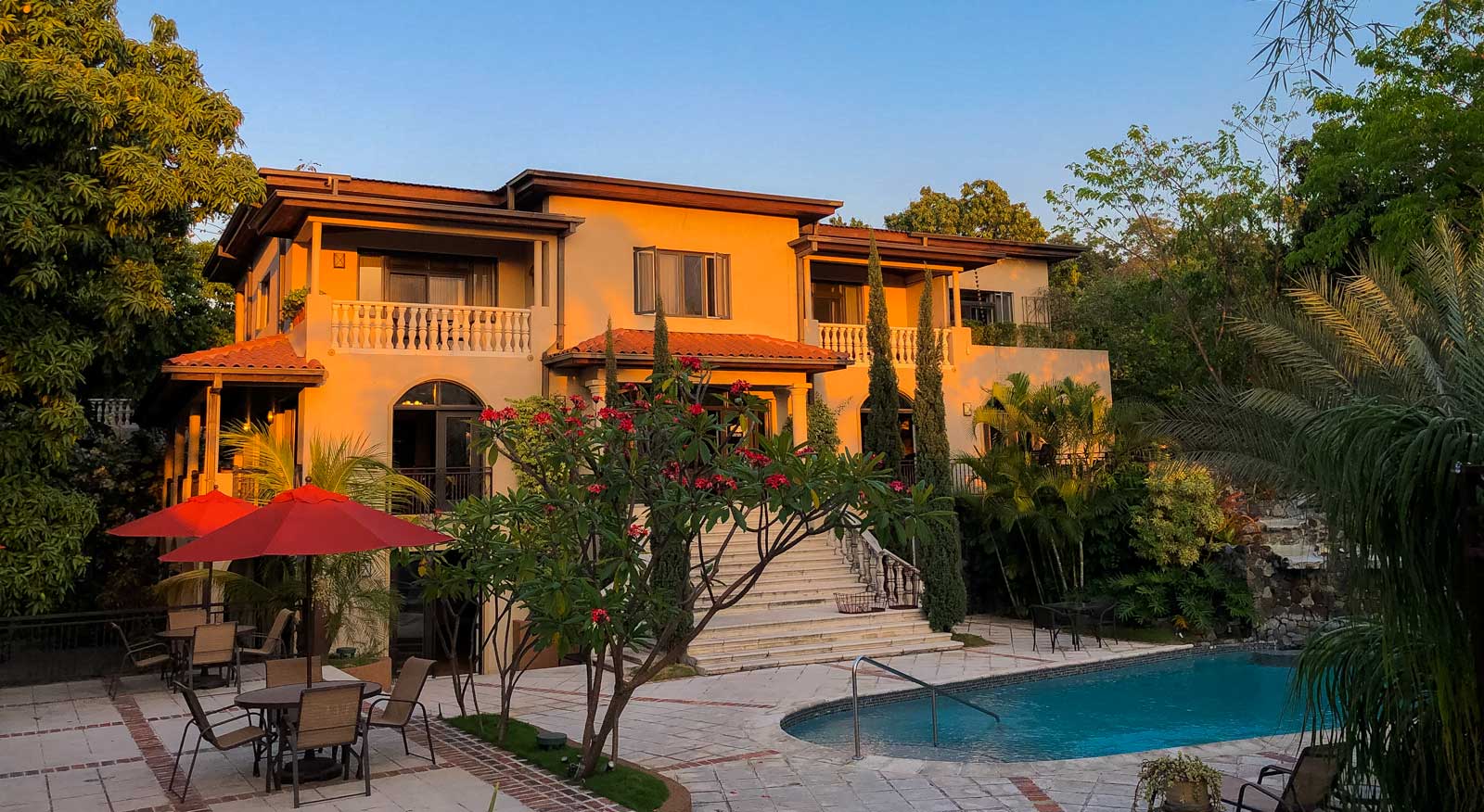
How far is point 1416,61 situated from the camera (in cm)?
1878

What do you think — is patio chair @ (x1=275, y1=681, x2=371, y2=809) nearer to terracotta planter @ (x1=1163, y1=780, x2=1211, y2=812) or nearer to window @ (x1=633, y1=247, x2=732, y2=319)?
terracotta planter @ (x1=1163, y1=780, x2=1211, y2=812)

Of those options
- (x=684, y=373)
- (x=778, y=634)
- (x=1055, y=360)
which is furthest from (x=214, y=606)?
(x=1055, y=360)

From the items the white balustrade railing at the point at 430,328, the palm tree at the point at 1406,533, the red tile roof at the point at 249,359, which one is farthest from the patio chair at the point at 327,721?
the white balustrade railing at the point at 430,328

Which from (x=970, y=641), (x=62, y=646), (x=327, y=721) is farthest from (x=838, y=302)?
(x=327, y=721)

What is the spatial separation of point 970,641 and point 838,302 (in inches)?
408

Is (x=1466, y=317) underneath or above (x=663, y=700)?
above

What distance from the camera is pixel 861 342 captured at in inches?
936

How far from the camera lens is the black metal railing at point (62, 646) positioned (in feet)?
46.3

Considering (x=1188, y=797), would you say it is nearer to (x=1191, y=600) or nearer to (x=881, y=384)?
(x=881, y=384)

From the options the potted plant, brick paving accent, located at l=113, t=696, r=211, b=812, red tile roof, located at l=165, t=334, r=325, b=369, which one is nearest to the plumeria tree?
the potted plant

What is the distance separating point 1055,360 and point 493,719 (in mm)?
18522

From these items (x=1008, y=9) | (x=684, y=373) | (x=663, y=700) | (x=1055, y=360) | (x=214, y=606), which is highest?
(x=1008, y=9)

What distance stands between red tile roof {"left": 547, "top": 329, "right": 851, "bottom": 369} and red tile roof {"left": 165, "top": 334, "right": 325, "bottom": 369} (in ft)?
15.0

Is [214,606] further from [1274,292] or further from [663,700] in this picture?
[1274,292]
